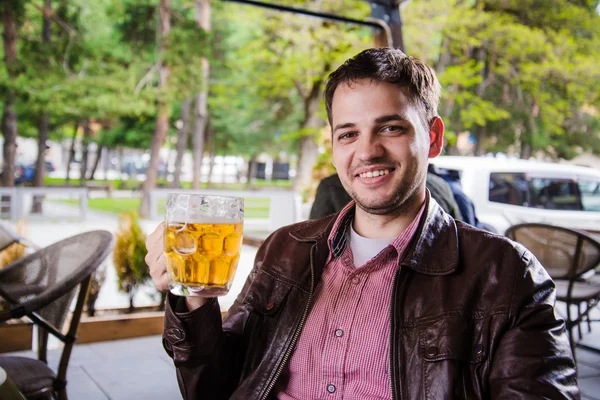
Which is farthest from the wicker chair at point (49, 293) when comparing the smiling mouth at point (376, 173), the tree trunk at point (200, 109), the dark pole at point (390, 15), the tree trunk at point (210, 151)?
the tree trunk at point (210, 151)

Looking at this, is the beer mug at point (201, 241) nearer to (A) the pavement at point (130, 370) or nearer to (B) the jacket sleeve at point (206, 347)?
(B) the jacket sleeve at point (206, 347)

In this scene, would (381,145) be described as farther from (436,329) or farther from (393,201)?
(436,329)

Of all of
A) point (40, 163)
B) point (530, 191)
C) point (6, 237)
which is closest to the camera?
point (6, 237)

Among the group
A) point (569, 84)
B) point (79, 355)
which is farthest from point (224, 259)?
point (569, 84)

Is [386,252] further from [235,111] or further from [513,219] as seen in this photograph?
[235,111]

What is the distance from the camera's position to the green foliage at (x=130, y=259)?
406 cm

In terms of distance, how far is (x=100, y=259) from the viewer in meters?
1.95

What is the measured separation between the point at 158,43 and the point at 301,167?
3344mm

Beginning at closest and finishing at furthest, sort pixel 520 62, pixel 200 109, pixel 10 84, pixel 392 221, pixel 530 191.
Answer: pixel 392 221
pixel 530 191
pixel 10 84
pixel 200 109
pixel 520 62

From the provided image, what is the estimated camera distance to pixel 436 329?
42.7 inches

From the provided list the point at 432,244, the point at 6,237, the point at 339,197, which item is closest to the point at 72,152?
the point at 6,237

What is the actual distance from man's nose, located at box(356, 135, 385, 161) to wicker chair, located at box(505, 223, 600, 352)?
2.43 m

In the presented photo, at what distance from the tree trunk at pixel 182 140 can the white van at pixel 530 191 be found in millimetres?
4728

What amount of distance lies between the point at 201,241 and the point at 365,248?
1.60ft
